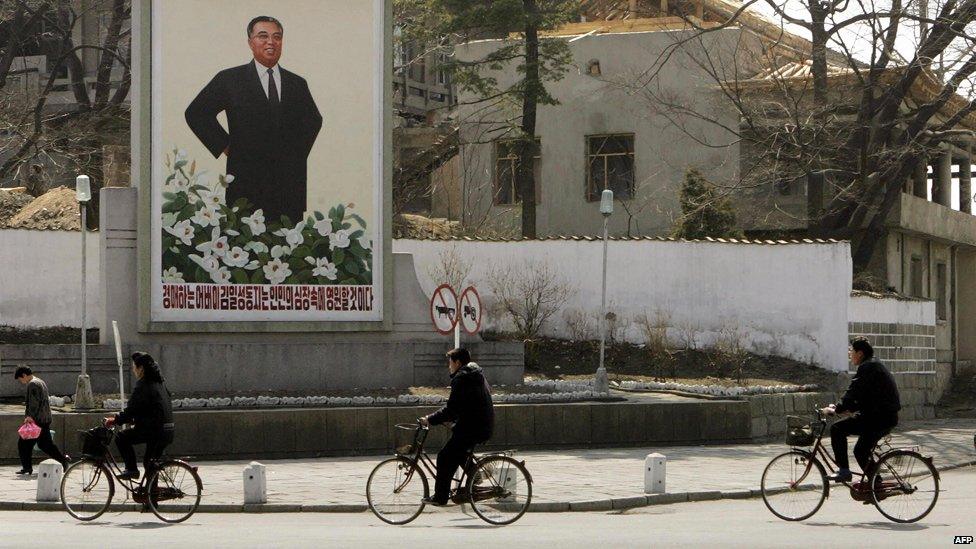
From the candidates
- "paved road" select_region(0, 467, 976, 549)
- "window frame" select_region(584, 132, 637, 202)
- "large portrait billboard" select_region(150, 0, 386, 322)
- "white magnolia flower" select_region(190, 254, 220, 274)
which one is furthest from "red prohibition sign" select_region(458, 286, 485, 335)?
"window frame" select_region(584, 132, 637, 202)

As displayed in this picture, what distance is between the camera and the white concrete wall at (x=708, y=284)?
1172 inches

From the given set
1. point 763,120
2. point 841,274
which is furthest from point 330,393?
point 763,120

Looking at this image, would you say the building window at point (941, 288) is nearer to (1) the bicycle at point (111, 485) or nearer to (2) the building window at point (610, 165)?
(2) the building window at point (610, 165)

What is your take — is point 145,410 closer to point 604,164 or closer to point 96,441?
point 96,441

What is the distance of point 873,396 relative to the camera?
14164mm

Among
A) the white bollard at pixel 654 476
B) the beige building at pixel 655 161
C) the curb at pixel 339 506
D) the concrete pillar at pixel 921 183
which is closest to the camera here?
the curb at pixel 339 506

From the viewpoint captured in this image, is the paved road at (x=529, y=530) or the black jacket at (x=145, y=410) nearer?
the paved road at (x=529, y=530)

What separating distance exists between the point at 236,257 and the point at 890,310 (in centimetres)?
1462

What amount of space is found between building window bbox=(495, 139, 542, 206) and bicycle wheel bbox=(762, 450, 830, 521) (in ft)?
95.7

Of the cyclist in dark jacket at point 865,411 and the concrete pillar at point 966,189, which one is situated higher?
the concrete pillar at point 966,189

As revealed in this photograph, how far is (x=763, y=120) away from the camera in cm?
3697

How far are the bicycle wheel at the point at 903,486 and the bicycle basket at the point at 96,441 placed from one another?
23.8 ft

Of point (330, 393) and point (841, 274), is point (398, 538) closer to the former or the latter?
point (330, 393)

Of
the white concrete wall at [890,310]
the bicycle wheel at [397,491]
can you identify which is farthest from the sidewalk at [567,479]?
the white concrete wall at [890,310]
